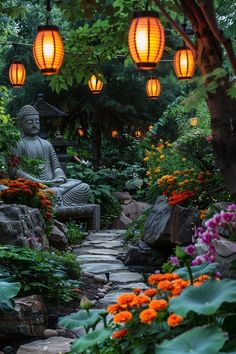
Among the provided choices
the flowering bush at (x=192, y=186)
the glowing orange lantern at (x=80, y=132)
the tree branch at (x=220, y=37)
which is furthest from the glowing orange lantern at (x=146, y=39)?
the glowing orange lantern at (x=80, y=132)

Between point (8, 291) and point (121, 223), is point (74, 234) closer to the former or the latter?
point (121, 223)

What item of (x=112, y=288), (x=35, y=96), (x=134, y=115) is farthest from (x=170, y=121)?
(x=112, y=288)

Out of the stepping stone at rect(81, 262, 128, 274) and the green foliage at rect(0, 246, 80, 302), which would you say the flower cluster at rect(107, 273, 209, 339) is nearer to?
the green foliage at rect(0, 246, 80, 302)

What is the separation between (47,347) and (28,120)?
27.4 ft

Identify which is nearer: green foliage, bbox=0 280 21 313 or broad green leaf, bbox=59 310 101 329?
broad green leaf, bbox=59 310 101 329

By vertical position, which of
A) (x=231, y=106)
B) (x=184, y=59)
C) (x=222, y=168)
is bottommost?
(x=222, y=168)

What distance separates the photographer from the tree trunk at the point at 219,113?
13.5 ft

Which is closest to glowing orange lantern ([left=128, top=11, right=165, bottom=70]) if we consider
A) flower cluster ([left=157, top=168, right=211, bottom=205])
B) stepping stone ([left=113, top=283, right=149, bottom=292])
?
stepping stone ([left=113, top=283, right=149, bottom=292])

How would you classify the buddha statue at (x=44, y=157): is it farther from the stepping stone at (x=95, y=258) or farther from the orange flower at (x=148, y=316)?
the orange flower at (x=148, y=316)

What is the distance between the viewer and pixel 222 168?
4.16 metres

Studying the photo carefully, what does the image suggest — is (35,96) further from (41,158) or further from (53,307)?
(53,307)

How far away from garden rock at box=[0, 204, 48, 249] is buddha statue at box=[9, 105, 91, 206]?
3.87 metres

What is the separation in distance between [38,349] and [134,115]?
12.4 metres

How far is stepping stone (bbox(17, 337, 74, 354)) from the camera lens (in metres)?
4.66
